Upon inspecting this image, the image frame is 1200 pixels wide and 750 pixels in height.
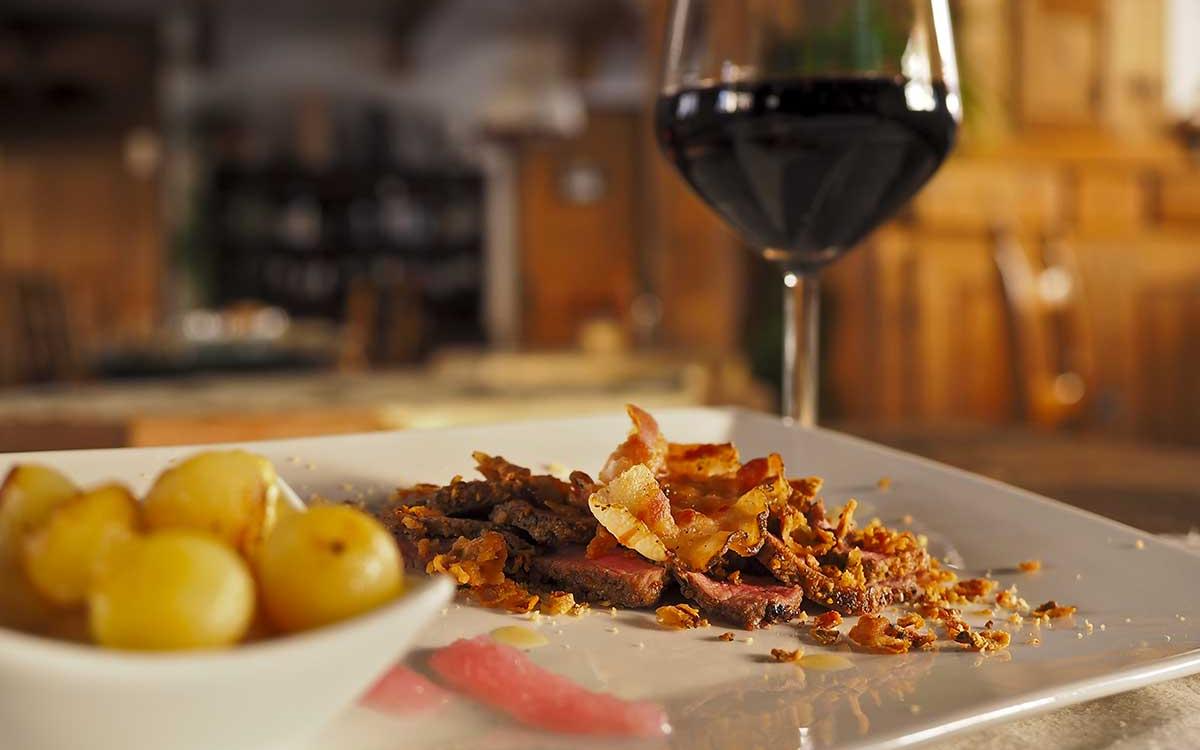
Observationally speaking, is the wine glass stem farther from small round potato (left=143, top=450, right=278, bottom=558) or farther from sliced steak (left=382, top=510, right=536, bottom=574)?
small round potato (left=143, top=450, right=278, bottom=558)

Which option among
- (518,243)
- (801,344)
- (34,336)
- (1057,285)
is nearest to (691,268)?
(1057,285)

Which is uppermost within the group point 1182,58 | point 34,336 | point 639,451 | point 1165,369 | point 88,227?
point 1182,58

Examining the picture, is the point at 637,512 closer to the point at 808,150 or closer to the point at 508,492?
the point at 508,492

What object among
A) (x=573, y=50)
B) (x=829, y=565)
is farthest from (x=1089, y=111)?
(x=573, y=50)

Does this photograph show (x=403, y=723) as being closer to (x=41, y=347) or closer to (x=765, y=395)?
(x=765, y=395)

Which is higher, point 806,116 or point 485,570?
point 806,116

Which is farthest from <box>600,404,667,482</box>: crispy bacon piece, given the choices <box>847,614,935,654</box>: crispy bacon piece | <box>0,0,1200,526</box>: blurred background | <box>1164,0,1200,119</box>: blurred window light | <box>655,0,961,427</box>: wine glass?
<box>1164,0,1200,119</box>: blurred window light
